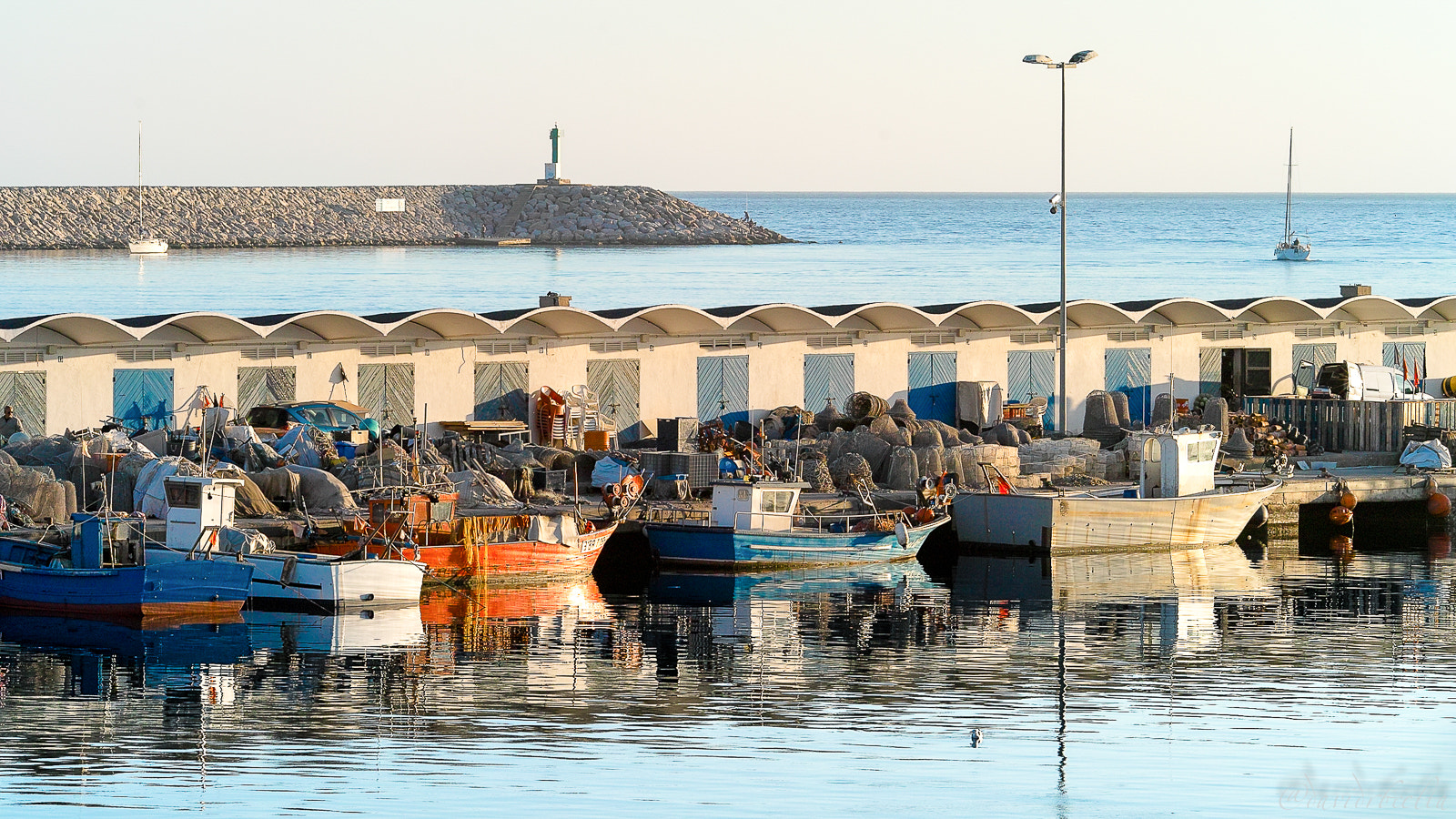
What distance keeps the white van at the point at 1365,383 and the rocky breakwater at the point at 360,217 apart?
409 feet

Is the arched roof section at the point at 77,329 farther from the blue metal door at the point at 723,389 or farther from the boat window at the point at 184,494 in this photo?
the blue metal door at the point at 723,389

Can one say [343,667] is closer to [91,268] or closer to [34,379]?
[34,379]

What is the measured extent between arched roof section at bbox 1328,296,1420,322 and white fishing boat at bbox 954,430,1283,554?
1049 cm

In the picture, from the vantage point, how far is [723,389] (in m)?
40.4

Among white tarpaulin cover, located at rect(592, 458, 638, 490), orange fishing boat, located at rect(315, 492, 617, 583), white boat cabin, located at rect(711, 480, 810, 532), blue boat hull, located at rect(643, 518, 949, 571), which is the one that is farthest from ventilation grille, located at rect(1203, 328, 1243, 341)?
orange fishing boat, located at rect(315, 492, 617, 583)

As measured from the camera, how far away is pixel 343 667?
24000mm

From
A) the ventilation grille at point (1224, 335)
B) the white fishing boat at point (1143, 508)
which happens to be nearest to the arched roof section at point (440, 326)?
the white fishing boat at point (1143, 508)

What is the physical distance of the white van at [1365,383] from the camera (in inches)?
1732

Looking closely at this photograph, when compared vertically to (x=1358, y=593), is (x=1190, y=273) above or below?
above

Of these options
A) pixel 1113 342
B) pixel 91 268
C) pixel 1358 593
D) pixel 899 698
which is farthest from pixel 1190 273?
pixel 899 698

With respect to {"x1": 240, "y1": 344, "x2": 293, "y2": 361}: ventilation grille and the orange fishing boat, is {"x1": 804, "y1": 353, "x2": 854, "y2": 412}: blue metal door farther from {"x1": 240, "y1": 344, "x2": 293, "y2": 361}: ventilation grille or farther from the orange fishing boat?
the orange fishing boat

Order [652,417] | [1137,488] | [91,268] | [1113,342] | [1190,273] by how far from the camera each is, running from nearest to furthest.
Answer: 1. [1137,488]
2. [652,417]
3. [1113,342]
4. [91,268]
5. [1190,273]

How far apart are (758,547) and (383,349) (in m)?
9.39

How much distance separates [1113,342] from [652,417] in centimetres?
1132
